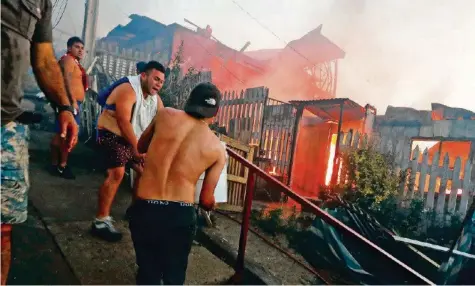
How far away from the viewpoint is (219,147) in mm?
2246

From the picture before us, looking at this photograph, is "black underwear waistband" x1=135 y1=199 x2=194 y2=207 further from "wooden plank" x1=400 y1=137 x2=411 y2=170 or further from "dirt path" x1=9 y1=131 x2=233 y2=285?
"wooden plank" x1=400 y1=137 x2=411 y2=170

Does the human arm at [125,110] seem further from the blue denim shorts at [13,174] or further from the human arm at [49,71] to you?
the blue denim shorts at [13,174]

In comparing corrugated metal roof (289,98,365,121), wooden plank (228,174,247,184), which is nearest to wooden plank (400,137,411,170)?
corrugated metal roof (289,98,365,121)

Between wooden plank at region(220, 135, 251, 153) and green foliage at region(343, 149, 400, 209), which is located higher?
wooden plank at region(220, 135, 251, 153)

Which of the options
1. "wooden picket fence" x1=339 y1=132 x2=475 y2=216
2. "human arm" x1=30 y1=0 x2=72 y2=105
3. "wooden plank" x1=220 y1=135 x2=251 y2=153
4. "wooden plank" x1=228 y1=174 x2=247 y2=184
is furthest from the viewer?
"wooden picket fence" x1=339 y1=132 x2=475 y2=216

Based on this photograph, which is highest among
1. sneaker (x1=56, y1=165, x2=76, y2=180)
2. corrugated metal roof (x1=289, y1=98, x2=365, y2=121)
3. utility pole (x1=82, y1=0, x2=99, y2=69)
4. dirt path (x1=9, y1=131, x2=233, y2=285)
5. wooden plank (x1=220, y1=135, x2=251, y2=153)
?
utility pole (x1=82, y1=0, x2=99, y2=69)

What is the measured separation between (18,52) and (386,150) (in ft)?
23.6

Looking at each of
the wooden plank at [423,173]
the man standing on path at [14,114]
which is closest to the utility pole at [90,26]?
the man standing on path at [14,114]

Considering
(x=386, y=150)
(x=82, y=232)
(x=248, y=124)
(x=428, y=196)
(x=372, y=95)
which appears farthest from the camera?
(x=372, y=95)

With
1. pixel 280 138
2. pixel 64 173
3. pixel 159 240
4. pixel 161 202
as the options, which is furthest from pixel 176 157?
pixel 280 138

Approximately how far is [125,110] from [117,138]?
0.99 feet

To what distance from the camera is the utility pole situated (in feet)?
34.9

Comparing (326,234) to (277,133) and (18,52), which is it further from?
(18,52)

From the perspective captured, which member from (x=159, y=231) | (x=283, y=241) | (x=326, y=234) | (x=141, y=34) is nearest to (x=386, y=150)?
(x=326, y=234)
